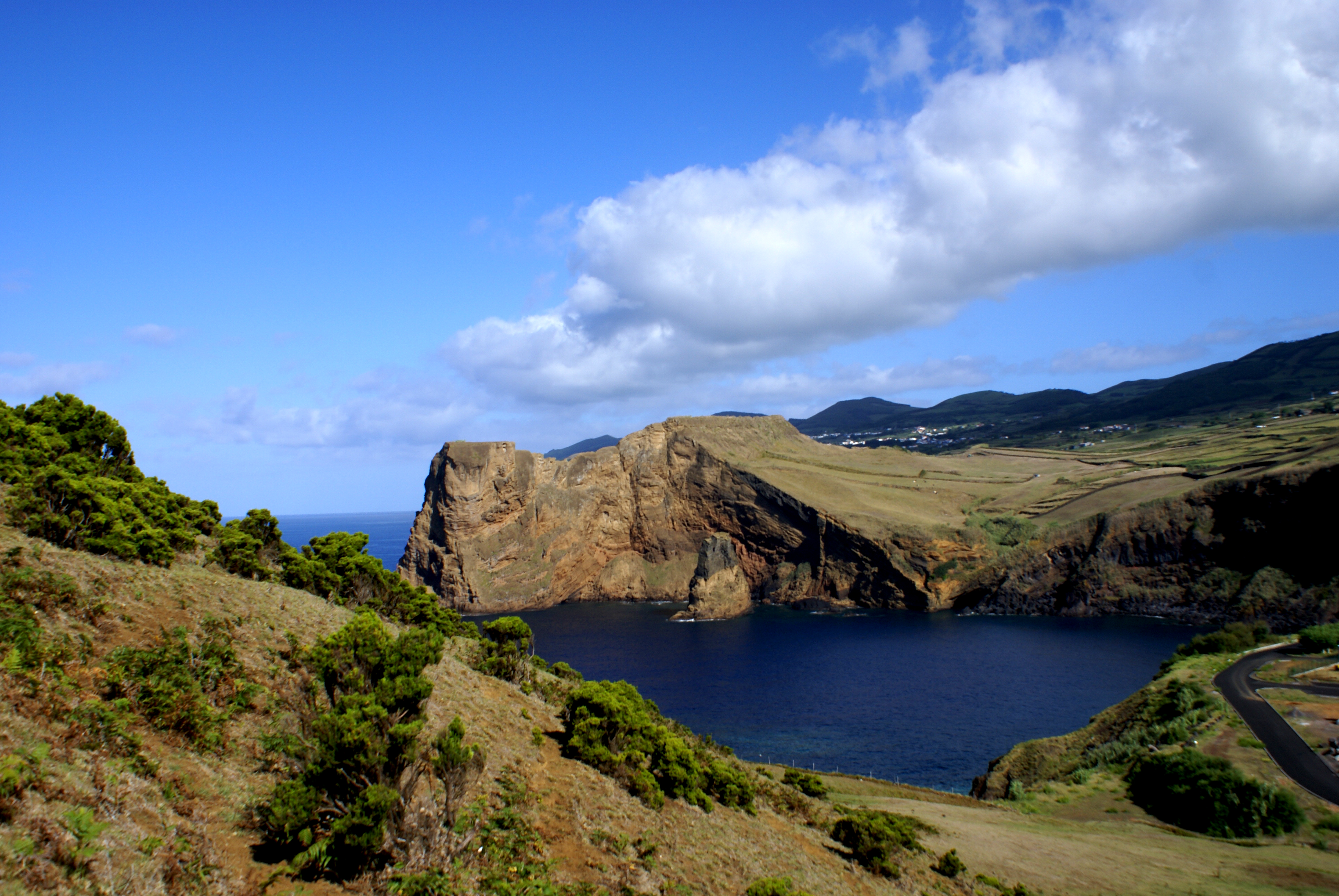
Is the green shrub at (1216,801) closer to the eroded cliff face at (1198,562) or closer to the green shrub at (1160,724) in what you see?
the green shrub at (1160,724)

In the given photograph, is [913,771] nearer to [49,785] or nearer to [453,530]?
[49,785]

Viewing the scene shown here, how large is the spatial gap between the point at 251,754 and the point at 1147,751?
43.7m

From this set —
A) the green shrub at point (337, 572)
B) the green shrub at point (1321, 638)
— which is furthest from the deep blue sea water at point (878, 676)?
the green shrub at point (337, 572)

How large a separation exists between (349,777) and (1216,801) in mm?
36797

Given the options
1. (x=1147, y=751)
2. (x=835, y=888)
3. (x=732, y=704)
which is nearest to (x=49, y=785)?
(x=835, y=888)

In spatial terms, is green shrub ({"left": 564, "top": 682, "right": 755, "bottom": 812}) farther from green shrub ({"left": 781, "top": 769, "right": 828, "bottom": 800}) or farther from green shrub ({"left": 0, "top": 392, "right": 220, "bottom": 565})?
green shrub ({"left": 0, "top": 392, "right": 220, "bottom": 565})

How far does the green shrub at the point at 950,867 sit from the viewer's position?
77.7ft

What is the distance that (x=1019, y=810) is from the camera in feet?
116

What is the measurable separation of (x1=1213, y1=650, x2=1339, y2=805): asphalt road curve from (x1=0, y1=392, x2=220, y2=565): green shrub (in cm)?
4916

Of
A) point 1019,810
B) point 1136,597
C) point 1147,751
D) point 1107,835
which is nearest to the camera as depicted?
point 1107,835

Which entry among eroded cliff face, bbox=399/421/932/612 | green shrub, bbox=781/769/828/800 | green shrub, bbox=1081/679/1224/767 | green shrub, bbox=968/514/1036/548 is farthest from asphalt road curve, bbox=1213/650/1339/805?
eroded cliff face, bbox=399/421/932/612

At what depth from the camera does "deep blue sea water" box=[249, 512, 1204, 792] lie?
51.8 metres

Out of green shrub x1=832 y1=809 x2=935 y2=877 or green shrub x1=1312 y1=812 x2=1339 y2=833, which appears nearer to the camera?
green shrub x1=832 y1=809 x2=935 y2=877

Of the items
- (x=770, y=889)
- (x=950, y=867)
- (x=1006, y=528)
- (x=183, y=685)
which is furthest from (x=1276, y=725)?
(x=1006, y=528)
